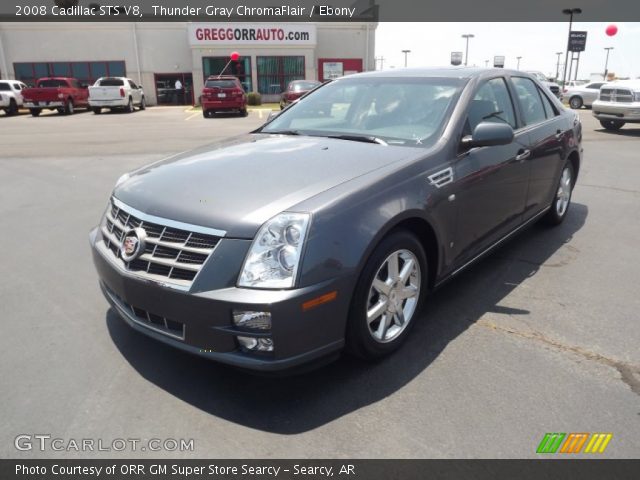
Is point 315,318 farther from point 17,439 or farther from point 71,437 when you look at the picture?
point 17,439

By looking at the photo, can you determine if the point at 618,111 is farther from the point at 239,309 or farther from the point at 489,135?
the point at 239,309

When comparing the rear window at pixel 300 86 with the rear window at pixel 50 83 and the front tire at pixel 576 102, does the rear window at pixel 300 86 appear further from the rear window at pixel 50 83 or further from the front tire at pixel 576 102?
the front tire at pixel 576 102

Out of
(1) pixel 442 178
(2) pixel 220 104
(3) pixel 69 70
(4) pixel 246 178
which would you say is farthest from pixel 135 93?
(1) pixel 442 178

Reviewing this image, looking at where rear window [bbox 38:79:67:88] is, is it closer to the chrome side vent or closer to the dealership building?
the dealership building

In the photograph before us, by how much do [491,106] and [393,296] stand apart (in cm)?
196

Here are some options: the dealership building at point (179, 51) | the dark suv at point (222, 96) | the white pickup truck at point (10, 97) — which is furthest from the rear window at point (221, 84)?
the dealership building at point (179, 51)

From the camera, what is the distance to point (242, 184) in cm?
285

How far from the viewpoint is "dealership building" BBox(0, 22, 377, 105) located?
3225 cm

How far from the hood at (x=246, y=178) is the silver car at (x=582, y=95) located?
29135 millimetres

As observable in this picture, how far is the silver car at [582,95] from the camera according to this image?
91.4 feet

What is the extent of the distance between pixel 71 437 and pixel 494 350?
2408 millimetres

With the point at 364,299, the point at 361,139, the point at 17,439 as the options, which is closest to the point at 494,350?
the point at 364,299

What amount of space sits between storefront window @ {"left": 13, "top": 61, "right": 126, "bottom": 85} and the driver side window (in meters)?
33.5

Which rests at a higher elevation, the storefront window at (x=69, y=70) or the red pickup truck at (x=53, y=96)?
the storefront window at (x=69, y=70)
